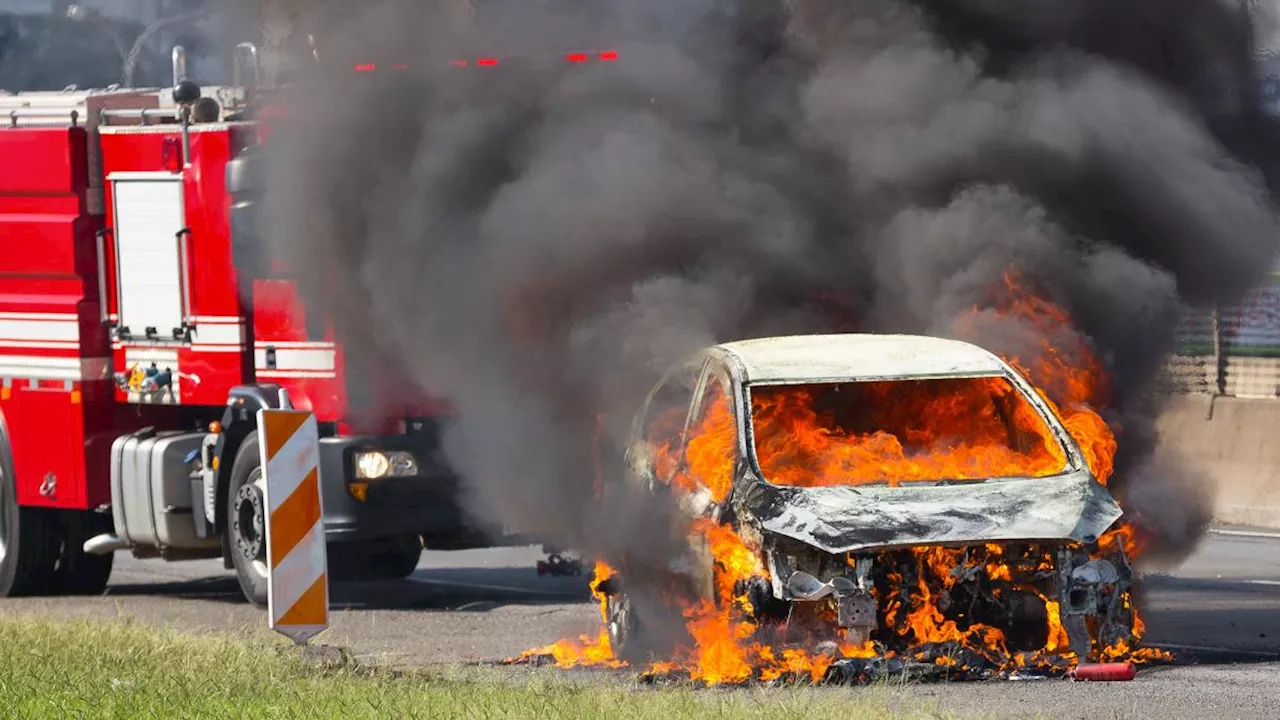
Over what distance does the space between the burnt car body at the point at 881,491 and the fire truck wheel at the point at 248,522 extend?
152 inches

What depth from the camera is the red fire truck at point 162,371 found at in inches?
609

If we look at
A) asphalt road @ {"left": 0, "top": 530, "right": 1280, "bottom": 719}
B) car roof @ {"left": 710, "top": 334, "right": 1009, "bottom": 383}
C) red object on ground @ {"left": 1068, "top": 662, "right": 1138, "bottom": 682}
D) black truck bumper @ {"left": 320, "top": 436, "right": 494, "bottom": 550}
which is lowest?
asphalt road @ {"left": 0, "top": 530, "right": 1280, "bottom": 719}

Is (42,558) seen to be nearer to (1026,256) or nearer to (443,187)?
(443,187)

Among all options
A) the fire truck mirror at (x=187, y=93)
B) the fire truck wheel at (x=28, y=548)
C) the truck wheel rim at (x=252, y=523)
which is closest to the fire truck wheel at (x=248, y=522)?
the truck wheel rim at (x=252, y=523)

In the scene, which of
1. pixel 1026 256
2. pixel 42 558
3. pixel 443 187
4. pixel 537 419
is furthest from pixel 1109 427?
pixel 42 558

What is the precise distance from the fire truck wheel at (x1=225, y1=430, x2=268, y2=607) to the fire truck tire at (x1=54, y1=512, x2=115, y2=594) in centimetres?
232

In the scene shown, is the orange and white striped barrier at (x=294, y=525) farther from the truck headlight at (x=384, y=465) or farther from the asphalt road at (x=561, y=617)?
the truck headlight at (x=384, y=465)

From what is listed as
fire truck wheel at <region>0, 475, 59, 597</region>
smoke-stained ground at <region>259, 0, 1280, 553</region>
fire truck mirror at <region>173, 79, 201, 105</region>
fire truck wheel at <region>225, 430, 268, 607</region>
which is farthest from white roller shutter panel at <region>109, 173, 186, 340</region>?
fire truck wheel at <region>0, 475, 59, 597</region>

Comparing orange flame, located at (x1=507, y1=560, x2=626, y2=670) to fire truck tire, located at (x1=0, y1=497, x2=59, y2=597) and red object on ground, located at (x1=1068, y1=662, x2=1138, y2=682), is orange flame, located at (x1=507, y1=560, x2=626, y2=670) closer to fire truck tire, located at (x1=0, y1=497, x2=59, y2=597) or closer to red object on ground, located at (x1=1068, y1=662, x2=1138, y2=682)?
red object on ground, located at (x1=1068, y1=662, x2=1138, y2=682)

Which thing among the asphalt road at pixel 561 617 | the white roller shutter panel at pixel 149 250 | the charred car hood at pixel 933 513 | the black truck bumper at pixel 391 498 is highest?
the white roller shutter panel at pixel 149 250

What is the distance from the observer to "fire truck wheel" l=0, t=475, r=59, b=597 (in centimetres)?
1781

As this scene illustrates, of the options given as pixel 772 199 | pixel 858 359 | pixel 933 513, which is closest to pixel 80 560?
pixel 772 199

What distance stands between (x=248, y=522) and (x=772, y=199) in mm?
3963

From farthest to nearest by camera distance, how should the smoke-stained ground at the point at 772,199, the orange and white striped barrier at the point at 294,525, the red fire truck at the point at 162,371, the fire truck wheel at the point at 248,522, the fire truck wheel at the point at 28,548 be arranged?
the fire truck wheel at the point at 28,548
the fire truck wheel at the point at 248,522
the red fire truck at the point at 162,371
the smoke-stained ground at the point at 772,199
the orange and white striped barrier at the point at 294,525
